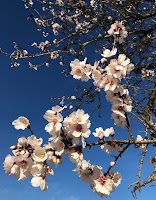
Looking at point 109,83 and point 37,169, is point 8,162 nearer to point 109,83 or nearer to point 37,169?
point 37,169

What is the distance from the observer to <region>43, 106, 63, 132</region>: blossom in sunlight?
5.04 ft

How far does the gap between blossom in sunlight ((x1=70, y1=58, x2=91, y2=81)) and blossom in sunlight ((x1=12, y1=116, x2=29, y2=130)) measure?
1.91 feet

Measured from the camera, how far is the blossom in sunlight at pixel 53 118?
1537 millimetres

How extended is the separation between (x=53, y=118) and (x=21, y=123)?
26 cm

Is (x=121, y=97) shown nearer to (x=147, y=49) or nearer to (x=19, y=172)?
(x=19, y=172)

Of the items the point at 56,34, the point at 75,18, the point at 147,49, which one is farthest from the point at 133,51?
the point at 56,34

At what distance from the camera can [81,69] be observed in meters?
1.91

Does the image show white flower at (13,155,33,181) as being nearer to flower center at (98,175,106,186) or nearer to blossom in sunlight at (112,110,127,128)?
flower center at (98,175,106,186)

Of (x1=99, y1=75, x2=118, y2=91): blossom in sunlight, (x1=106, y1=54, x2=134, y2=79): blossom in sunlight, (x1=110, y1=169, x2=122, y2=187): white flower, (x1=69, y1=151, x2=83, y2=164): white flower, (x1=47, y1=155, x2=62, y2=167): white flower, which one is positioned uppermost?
(x1=106, y1=54, x2=134, y2=79): blossom in sunlight

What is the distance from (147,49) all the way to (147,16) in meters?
1.09

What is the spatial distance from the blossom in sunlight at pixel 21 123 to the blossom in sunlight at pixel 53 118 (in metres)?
0.16

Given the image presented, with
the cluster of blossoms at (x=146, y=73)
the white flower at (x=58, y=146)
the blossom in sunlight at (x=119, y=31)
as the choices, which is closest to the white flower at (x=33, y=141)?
the white flower at (x=58, y=146)

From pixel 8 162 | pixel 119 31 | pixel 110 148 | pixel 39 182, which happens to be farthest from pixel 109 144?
pixel 119 31

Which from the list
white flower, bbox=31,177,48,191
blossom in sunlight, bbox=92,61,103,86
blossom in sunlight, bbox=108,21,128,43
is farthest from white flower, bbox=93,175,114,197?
blossom in sunlight, bbox=108,21,128,43
